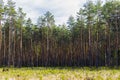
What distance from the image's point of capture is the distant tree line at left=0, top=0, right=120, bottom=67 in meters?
60.8

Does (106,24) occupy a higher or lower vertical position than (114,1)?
lower

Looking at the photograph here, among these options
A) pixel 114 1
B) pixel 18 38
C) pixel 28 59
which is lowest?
pixel 28 59

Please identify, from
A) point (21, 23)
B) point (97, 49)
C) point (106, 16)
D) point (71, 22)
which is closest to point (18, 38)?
point (21, 23)

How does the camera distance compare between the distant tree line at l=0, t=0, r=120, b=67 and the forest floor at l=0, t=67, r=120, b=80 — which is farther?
the distant tree line at l=0, t=0, r=120, b=67

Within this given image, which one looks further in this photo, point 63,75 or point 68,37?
point 68,37

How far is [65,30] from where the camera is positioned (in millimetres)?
82875

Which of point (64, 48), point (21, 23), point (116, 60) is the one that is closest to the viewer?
point (116, 60)

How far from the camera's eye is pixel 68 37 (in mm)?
80750

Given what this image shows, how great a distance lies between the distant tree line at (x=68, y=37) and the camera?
2393 inches

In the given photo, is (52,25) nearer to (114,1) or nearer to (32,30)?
(32,30)

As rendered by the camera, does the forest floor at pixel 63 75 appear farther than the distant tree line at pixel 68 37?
No

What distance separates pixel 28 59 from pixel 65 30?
49.1 feet

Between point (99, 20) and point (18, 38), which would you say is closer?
point (99, 20)

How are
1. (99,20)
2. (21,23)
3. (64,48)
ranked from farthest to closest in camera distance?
(64,48)
(21,23)
(99,20)
